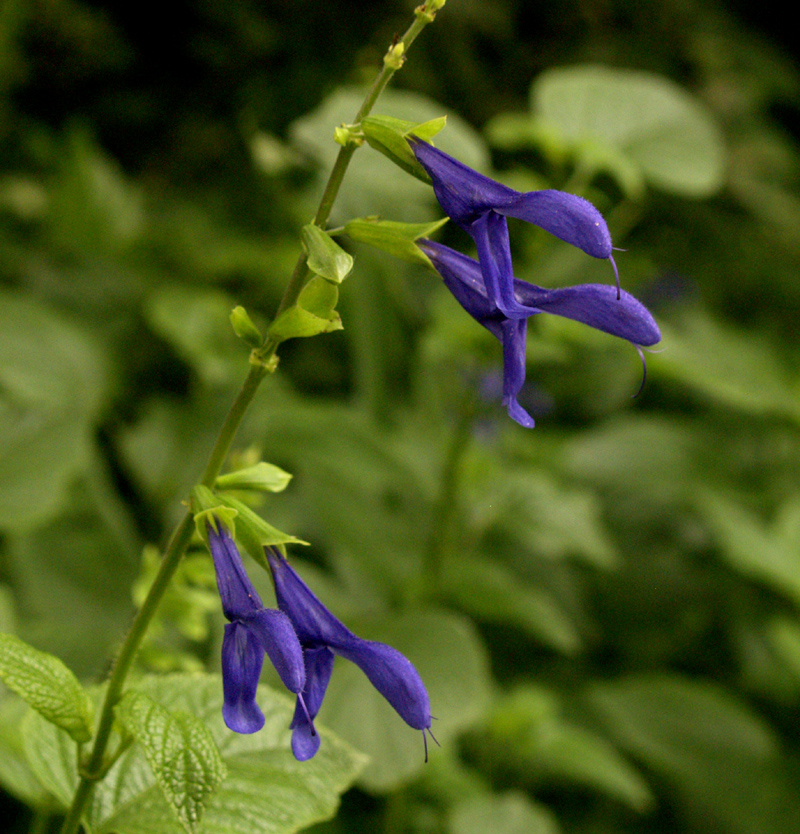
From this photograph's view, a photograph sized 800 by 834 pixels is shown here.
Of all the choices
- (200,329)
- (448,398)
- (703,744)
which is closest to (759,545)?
(703,744)

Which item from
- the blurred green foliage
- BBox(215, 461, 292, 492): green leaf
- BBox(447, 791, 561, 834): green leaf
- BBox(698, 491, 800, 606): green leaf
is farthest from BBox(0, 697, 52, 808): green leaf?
BBox(698, 491, 800, 606): green leaf

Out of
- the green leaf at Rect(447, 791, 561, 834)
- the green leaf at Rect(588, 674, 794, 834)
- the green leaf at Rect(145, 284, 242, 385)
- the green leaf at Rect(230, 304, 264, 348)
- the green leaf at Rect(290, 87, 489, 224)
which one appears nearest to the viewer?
the green leaf at Rect(230, 304, 264, 348)

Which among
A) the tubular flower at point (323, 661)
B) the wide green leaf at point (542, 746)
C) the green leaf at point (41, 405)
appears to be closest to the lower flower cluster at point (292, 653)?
the tubular flower at point (323, 661)

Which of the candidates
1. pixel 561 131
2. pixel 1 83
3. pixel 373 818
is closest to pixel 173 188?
pixel 1 83

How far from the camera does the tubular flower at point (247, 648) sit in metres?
0.49

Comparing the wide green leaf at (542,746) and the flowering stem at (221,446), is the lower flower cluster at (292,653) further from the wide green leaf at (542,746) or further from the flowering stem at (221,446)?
the wide green leaf at (542,746)

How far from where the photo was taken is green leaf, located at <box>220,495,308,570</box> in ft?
1.87

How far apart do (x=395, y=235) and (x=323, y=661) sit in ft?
0.92

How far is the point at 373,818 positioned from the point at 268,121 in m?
1.63

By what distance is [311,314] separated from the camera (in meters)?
0.56

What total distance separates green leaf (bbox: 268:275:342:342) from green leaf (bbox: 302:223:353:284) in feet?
0.08

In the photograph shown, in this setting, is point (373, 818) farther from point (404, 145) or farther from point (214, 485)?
point (404, 145)

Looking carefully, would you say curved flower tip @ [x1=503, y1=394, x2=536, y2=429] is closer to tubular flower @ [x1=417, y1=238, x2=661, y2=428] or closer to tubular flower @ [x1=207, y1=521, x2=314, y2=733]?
tubular flower @ [x1=417, y1=238, x2=661, y2=428]

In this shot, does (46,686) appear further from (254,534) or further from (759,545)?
(759,545)
